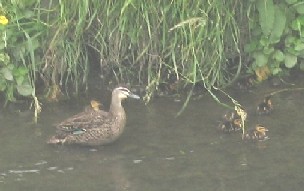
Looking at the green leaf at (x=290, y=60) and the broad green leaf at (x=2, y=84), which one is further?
the green leaf at (x=290, y=60)

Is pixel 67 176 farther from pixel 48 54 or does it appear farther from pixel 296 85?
pixel 296 85

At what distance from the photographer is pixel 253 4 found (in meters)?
8.34

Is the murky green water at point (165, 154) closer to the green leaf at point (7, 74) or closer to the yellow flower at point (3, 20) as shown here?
the green leaf at point (7, 74)

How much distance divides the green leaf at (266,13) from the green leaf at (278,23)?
0.07 meters

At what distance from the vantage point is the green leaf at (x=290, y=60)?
8.44 meters

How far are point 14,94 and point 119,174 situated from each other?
75.4 inches

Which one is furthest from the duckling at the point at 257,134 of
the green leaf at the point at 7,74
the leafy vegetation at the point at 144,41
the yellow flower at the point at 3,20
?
the yellow flower at the point at 3,20

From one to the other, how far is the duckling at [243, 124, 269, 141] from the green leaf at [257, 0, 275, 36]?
1125 millimetres

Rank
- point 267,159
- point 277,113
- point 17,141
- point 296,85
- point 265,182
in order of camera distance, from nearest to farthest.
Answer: point 265,182, point 267,159, point 17,141, point 277,113, point 296,85

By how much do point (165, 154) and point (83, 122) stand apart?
853 millimetres

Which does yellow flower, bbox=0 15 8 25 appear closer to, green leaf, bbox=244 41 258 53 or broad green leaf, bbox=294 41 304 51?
green leaf, bbox=244 41 258 53

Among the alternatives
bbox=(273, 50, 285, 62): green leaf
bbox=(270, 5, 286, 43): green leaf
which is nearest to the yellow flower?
bbox=(270, 5, 286, 43): green leaf

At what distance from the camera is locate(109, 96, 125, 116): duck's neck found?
7.82 meters

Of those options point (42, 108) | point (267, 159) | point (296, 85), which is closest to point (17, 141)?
point (42, 108)
